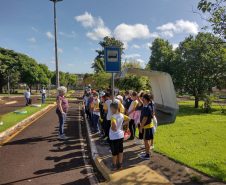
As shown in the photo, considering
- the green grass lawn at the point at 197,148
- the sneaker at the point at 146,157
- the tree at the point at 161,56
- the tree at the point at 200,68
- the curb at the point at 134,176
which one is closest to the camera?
the curb at the point at 134,176

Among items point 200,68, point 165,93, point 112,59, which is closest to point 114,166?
point 112,59

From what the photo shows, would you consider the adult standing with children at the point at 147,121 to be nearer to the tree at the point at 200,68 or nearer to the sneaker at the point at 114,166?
the sneaker at the point at 114,166

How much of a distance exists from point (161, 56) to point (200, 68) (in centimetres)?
637

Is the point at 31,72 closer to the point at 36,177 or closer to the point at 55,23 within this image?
the point at 55,23

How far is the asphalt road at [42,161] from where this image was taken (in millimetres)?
3629

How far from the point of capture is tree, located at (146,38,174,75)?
20.1 m

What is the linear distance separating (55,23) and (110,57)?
16652 mm

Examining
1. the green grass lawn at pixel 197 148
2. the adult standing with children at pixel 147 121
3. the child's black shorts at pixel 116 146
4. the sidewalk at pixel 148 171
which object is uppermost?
the adult standing with children at pixel 147 121

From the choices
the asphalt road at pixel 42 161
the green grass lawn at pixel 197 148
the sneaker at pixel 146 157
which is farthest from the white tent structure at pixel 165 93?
the asphalt road at pixel 42 161

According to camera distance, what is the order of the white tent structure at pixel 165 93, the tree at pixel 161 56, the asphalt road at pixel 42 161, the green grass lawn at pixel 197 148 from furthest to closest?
the tree at pixel 161 56
the white tent structure at pixel 165 93
the green grass lawn at pixel 197 148
the asphalt road at pixel 42 161

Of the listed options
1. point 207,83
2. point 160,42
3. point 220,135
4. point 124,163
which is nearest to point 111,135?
point 124,163

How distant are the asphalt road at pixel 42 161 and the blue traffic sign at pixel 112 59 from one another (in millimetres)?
2765

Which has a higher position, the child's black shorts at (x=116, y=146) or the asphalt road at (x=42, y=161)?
the child's black shorts at (x=116, y=146)

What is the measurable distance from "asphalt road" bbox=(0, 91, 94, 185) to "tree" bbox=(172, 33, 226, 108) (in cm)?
1407
